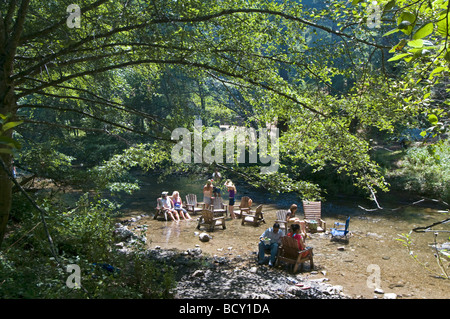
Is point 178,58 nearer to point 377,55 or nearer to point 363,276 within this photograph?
point 363,276

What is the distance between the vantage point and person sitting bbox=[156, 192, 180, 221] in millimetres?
13227

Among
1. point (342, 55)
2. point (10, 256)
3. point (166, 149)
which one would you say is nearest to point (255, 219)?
point (166, 149)

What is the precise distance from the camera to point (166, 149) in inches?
286

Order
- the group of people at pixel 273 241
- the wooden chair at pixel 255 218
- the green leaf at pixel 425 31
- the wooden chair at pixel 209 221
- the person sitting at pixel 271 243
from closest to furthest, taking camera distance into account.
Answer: the green leaf at pixel 425 31 < the group of people at pixel 273 241 < the person sitting at pixel 271 243 < the wooden chair at pixel 209 221 < the wooden chair at pixel 255 218

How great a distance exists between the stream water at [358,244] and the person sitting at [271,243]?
73 cm

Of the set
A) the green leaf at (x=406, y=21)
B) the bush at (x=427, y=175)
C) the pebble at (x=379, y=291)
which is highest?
the green leaf at (x=406, y=21)

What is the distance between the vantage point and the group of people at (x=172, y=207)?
13.3 m

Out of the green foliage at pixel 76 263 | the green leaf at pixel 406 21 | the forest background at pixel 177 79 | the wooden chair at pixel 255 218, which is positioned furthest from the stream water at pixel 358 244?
the green leaf at pixel 406 21

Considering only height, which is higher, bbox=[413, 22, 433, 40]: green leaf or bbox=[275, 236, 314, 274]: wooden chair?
bbox=[413, 22, 433, 40]: green leaf

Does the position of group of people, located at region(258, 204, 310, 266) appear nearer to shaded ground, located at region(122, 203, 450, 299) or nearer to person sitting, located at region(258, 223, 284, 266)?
person sitting, located at region(258, 223, 284, 266)

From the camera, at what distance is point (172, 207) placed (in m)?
13.6

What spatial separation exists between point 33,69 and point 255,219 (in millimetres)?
9094

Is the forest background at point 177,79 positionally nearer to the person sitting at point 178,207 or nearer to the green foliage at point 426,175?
the person sitting at point 178,207

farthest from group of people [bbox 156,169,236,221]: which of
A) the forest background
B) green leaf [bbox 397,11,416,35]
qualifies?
green leaf [bbox 397,11,416,35]
